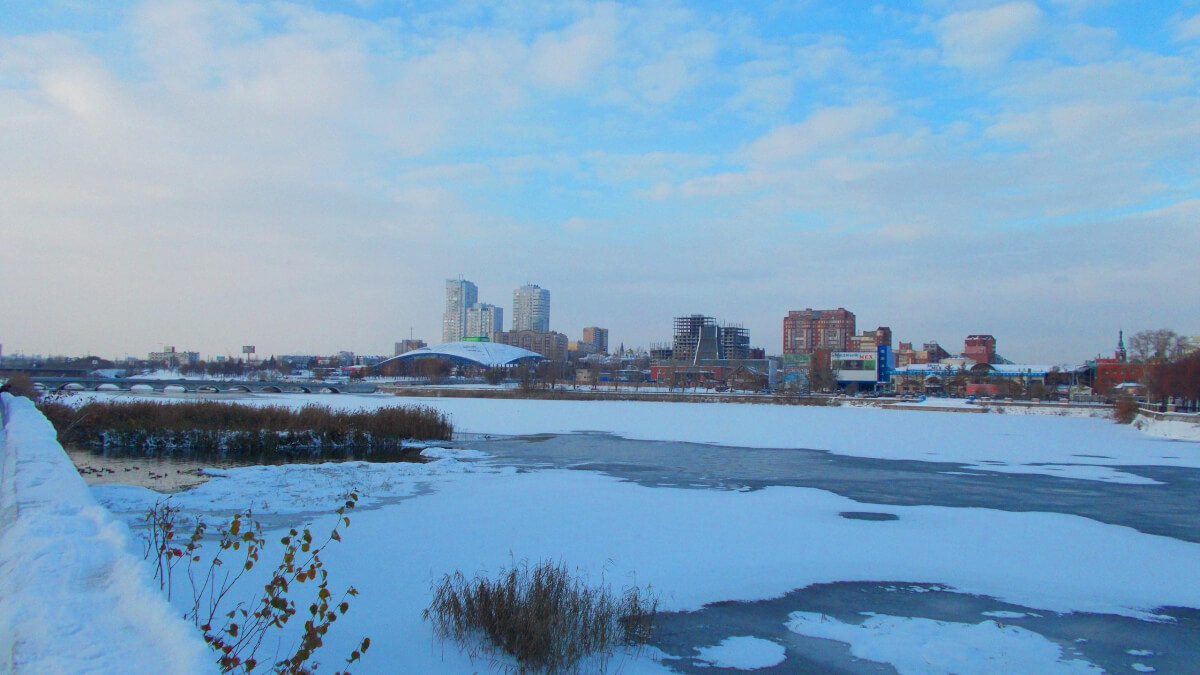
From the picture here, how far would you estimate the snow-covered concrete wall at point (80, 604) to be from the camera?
2752mm

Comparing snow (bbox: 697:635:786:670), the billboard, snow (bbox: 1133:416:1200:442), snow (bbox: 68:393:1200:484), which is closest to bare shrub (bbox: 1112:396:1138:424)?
snow (bbox: 68:393:1200:484)

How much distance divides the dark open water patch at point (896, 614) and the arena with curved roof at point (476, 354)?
13835 centimetres

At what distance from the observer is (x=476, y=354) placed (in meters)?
152

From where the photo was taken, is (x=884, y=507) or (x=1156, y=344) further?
(x=1156, y=344)

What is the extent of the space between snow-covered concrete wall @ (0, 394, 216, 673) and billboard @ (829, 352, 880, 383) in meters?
110

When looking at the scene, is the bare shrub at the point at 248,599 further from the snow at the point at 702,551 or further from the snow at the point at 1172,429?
the snow at the point at 1172,429

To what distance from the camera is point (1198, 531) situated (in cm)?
1379

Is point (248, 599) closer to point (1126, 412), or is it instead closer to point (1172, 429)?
point (1172, 429)

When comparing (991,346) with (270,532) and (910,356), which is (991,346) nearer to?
(910,356)

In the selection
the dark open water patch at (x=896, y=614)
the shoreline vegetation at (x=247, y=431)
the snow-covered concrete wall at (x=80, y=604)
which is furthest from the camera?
the shoreline vegetation at (x=247, y=431)

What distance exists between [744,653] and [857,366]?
114694 millimetres

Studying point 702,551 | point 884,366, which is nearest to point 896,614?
point 702,551

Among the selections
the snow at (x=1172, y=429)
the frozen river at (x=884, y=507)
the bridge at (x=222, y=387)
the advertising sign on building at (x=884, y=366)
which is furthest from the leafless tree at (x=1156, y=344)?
the bridge at (x=222, y=387)

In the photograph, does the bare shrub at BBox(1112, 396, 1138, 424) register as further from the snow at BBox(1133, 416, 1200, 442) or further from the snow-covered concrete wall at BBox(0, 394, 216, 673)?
the snow-covered concrete wall at BBox(0, 394, 216, 673)
